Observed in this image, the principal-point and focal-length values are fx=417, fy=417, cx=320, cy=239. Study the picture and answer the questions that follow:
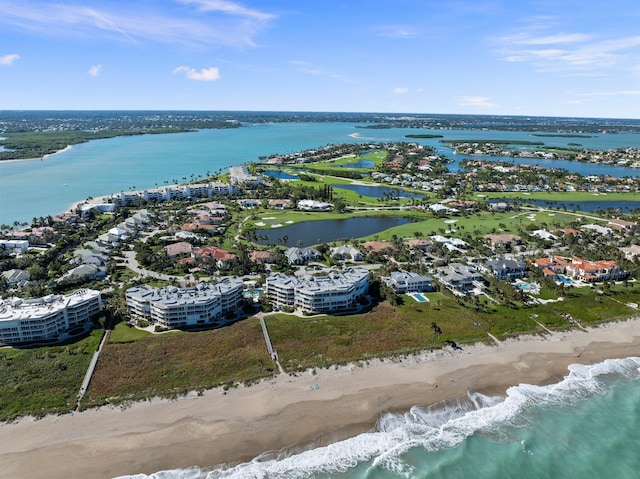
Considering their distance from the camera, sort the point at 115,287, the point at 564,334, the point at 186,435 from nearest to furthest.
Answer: the point at 186,435
the point at 564,334
the point at 115,287

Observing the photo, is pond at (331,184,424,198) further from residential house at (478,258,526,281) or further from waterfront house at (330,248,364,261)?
residential house at (478,258,526,281)

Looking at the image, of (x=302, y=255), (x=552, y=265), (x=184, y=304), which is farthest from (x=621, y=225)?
(x=184, y=304)

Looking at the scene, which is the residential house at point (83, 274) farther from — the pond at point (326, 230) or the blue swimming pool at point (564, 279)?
the blue swimming pool at point (564, 279)

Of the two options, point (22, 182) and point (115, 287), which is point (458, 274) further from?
point (22, 182)

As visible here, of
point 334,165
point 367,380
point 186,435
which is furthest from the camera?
point 334,165

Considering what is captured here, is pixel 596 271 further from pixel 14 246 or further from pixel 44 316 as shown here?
pixel 14 246

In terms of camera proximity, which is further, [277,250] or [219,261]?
[277,250]

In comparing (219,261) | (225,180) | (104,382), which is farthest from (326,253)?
(225,180)
